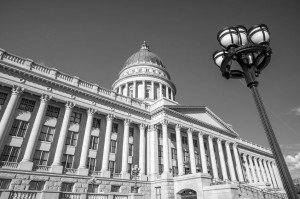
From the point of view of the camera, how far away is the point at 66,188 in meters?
22.4

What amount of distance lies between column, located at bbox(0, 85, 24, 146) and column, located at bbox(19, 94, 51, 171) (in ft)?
8.47

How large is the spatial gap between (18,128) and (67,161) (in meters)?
7.22

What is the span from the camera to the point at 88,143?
1023 inches

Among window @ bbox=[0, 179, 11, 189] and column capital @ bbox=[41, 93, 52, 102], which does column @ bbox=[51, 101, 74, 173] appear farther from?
window @ bbox=[0, 179, 11, 189]

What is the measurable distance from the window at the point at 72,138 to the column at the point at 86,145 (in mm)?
1650

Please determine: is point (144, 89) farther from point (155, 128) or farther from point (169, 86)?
point (155, 128)

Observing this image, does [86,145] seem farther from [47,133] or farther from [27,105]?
[27,105]

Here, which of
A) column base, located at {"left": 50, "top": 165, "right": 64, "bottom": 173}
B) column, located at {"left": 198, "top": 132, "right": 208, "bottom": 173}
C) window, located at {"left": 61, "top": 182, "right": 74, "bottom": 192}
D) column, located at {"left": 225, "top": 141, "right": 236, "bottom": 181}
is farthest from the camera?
column, located at {"left": 225, "top": 141, "right": 236, "bottom": 181}

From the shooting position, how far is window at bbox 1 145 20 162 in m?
21.0

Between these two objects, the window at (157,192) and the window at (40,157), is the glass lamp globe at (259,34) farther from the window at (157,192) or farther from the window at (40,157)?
the window at (157,192)

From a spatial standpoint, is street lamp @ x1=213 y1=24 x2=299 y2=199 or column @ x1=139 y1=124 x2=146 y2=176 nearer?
street lamp @ x1=213 y1=24 x2=299 y2=199

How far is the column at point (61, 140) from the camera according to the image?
22.5 metres

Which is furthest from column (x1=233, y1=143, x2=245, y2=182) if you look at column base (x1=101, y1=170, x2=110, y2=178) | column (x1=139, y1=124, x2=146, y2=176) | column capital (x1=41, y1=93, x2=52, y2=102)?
column capital (x1=41, y1=93, x2=52, y2=102)

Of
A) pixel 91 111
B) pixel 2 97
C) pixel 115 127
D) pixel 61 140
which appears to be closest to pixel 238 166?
pixel 115 127
